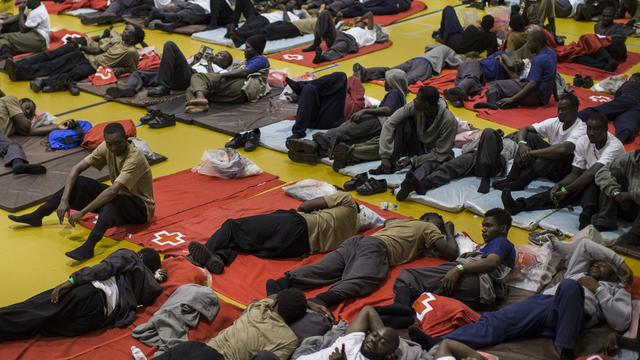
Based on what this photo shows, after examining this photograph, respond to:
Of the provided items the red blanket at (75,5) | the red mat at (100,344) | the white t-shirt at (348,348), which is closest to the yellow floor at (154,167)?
the red mat at (100,344)

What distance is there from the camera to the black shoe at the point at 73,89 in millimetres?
12906

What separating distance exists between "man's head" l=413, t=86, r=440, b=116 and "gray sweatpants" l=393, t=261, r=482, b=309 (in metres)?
2.72

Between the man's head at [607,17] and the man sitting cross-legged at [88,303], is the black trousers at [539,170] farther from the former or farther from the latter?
the man's head at [607,17]

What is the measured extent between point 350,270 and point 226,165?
2.84m

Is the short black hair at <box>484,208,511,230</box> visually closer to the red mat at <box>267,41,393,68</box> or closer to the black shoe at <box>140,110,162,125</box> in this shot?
the black shoe at <box>140,110,162,125</box>

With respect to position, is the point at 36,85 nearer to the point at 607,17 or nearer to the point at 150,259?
the point at 150,259

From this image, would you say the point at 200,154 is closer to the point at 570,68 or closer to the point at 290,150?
the point at 290,150

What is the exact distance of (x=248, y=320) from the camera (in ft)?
20.9

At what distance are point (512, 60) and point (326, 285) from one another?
6639 millimetres

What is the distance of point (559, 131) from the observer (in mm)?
9172

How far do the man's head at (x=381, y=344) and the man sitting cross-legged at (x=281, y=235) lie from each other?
2112 millimetres

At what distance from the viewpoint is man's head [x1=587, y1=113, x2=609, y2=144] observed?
8.27m

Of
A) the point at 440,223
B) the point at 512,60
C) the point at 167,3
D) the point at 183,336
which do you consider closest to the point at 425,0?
the point at 167,3

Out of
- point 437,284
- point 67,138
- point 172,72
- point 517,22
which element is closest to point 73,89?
point 172,72
